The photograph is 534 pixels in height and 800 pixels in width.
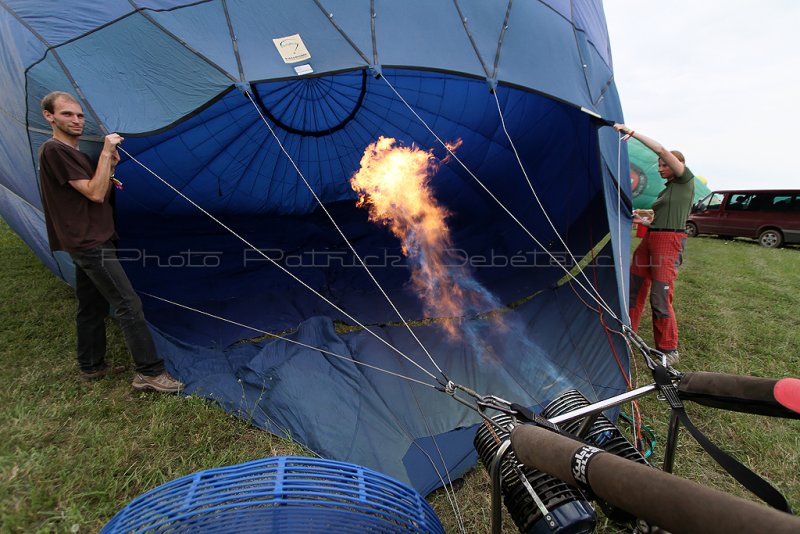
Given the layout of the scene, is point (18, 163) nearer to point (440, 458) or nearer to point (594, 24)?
point (440, 458)

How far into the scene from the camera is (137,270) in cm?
363

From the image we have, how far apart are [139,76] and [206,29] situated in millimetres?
406

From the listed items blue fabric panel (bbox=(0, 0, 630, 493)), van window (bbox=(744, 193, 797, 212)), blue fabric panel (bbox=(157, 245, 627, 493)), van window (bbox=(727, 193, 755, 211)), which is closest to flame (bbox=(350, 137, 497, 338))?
blue fabric panel (bbox=(0, 0, 630, 493))

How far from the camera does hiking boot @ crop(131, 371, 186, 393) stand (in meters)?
2.49

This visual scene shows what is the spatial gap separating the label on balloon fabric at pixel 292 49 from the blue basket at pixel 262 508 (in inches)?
75.1

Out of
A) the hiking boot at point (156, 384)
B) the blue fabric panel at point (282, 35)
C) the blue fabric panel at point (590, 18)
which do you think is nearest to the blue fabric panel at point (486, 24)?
the blue fabric panel at point (590, 18)

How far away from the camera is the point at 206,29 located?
2.17m

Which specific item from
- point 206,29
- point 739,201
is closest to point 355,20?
point 206,29

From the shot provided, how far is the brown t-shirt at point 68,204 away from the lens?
2.09 metres

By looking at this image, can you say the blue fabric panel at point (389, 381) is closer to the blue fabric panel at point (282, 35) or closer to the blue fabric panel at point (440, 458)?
the blue fabric panel at point (440, 458)

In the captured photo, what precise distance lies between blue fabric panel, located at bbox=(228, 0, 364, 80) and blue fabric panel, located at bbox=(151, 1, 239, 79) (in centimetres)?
6

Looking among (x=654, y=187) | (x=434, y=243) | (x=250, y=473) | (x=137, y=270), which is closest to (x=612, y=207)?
(x=434, y=243)

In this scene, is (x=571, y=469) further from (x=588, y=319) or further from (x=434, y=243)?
(x=434, y=243)

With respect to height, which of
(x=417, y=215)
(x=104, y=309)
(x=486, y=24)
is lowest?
(x=104, y=309)
